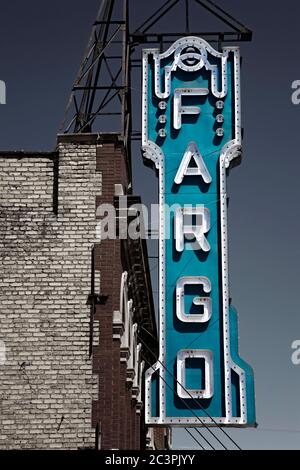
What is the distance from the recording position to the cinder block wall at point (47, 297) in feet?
61.4

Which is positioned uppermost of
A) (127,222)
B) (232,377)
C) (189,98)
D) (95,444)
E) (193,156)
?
(189,98)

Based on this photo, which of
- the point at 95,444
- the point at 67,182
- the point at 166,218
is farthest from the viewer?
the point at 166,218

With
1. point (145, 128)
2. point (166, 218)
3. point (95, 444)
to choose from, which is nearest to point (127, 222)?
point (166, 218)

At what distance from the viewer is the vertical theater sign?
68.5ft

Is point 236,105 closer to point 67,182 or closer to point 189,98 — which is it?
point 189,98

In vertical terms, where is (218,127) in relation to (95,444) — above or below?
above

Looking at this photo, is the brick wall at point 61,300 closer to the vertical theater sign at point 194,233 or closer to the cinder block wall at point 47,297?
the cinder block wall at point 47,297

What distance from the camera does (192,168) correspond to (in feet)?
73.2

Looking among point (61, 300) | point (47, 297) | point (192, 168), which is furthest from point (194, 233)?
point (47, 297)

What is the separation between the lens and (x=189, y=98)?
2300 cm

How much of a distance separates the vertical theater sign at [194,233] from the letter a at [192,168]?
0.07 feet

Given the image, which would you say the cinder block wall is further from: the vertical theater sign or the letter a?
the letter a

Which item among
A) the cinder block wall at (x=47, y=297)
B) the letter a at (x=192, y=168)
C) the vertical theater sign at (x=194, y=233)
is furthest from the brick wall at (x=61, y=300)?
the letter a at (x=192, y=168)

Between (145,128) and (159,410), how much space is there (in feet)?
20.3
